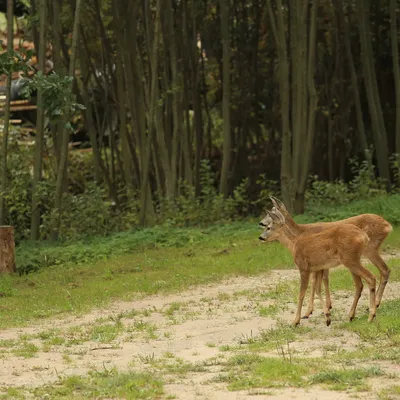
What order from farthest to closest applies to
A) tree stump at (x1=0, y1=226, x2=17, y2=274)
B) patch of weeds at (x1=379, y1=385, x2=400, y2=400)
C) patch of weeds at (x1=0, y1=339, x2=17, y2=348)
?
tree stump at (x1=0, y1=226, x2=17, y2=274), patch of weeds at (x1=0, y1=339, x2=17, y2=348), patch of weeds at (x1=379, y1=385, x2=400, y2=400)

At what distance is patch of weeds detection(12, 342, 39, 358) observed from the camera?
11.0 meters

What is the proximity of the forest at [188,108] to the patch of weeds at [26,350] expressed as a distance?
253 inches

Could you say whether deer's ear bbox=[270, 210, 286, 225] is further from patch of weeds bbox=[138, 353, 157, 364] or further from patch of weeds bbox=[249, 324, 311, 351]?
patch of weeds bbox=[138, 353, 157, 364]

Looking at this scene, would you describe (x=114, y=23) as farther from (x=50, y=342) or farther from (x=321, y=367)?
(x=321, y=367)

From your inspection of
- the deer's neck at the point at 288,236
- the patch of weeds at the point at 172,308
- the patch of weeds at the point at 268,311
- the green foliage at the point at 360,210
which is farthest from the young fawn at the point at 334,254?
the green foliage at the point at 360,210

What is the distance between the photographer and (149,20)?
23.3 meters

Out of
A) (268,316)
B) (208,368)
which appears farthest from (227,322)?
(208,368)

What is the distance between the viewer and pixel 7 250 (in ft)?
59.4

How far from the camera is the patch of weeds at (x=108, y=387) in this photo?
8.83 m

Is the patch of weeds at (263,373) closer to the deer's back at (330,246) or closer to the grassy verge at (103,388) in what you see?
the grassy verge at (103,388)

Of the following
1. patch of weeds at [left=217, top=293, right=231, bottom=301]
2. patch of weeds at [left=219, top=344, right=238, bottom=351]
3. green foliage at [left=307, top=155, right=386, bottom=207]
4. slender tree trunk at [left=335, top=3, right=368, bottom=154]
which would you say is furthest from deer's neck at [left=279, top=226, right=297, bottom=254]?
slender tree trunk at [left=335, top=3, right=368, bottom=154]

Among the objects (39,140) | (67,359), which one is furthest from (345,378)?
(39,140)

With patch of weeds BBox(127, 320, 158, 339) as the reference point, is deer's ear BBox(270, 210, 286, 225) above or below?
above

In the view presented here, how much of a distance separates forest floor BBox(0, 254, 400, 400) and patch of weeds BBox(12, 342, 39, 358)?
19 mm
